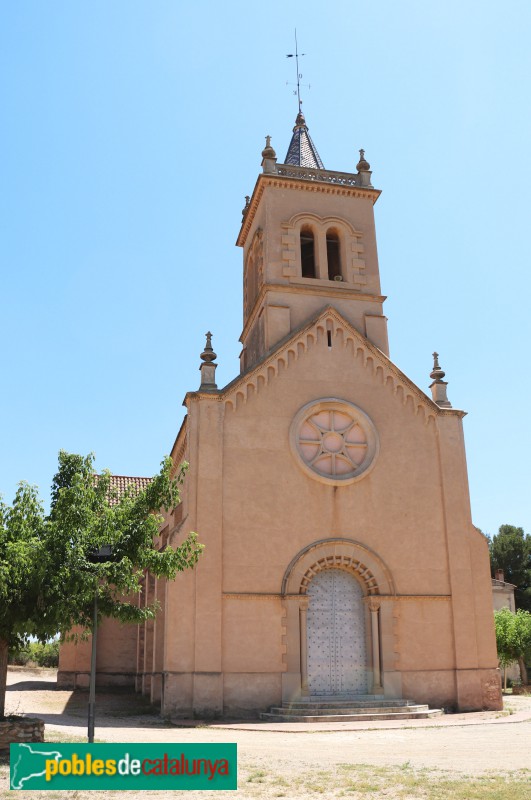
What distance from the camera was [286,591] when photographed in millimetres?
22688

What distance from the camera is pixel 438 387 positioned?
89.2 feet

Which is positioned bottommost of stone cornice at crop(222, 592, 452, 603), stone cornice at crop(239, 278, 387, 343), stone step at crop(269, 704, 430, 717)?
stone step at crop(269, 704, 430, 717)

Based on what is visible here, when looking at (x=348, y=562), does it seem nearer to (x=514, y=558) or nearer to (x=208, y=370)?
(x=208, y=370)

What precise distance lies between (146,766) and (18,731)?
467 centimetres

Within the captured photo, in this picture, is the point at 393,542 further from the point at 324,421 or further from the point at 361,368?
the point at 361,368

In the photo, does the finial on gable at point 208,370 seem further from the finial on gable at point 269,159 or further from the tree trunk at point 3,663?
the tree trunk at point 3,663

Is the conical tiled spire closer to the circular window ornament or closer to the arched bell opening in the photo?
the arched bell opening

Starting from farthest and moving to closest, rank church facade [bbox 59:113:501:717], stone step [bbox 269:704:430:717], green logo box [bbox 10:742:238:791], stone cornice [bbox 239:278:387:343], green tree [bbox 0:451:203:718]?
stone cornice [bbox 239:278:387:343], church facade [bbox 59:113:501:717], stone step [bbox 269:704:430:717], green tree [bbox 0:451:203:718], green logo box [bbox 10:742:238:791]

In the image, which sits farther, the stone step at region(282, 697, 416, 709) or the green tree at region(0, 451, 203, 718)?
the stone step at region(282, 697, 416, 709)

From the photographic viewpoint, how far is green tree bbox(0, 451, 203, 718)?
12.7 meters

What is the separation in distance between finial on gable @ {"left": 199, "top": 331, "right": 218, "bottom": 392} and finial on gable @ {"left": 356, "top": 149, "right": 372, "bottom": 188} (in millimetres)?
10775

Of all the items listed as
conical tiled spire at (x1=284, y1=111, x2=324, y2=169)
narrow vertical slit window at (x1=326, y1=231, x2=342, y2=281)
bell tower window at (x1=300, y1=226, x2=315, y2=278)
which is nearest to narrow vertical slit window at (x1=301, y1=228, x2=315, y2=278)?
bell tower window at (x1=300, y1=226, x2=315, y2=278)

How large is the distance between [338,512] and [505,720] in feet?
25.6

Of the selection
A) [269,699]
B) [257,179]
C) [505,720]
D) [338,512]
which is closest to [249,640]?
[269,699]
